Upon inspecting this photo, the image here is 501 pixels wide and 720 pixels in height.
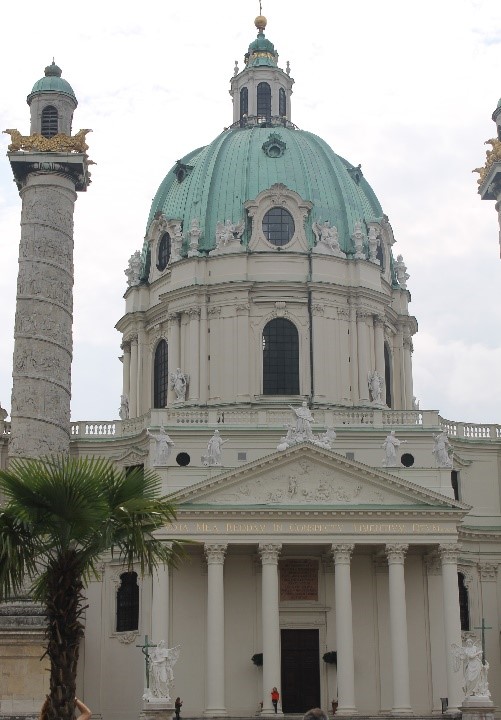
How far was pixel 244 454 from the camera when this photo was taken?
178 feet

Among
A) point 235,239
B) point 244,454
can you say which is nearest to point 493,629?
point 244,454

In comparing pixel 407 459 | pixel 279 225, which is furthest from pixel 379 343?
pixel 407 459

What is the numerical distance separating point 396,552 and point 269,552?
5.27 meters

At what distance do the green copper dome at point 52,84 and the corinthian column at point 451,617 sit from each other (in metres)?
23.9

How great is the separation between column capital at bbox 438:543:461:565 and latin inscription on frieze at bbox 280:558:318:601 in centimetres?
591

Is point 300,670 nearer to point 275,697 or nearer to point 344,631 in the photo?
point 344,631

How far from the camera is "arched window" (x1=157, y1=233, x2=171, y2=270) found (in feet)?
211

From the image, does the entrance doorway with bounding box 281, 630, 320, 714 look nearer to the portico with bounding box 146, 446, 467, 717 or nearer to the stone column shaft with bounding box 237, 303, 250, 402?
the portico with bounding box 146, 446, 467, 717

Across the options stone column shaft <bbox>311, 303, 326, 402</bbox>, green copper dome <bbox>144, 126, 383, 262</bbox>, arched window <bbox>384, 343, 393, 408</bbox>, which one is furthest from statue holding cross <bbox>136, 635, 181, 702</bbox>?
green copper dome <bbox>144, 126, 383, 262</bbox>

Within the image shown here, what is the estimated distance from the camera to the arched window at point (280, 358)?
195 ft

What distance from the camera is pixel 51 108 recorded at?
155 ft

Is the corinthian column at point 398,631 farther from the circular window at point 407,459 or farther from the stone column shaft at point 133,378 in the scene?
the stone column shaft at point 133,378

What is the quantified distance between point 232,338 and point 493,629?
18.6 m

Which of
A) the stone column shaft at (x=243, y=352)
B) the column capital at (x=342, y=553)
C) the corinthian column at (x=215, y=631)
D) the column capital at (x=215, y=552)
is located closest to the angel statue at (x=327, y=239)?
the stone column shaft at (x=243, y=352)
